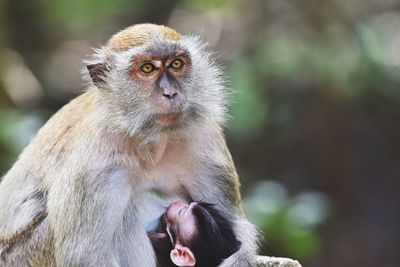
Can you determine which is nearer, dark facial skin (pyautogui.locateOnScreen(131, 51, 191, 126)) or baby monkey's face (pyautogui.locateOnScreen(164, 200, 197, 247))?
dark facial skin (pyautogui.locateOnScreen(131, 51, 191, 126))

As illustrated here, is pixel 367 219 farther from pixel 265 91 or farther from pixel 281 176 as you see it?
pixel 265 91

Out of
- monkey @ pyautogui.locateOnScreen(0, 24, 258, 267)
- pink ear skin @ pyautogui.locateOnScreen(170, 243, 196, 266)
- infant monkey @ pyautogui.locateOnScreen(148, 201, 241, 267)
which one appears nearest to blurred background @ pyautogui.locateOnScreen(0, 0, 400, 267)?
monkey @ pyautogui.locateOnScreen(0, 24, 258, 267)

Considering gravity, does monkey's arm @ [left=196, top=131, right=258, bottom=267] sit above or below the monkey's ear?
below

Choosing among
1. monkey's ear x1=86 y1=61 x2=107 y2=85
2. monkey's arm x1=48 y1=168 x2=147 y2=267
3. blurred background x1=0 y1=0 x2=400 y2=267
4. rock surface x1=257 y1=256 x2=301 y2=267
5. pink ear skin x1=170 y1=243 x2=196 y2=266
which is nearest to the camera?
monkey's arm x1=48 y1=168 x2=147 y2=267

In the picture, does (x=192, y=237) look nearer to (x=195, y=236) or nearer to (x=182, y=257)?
(x=195, y=236)

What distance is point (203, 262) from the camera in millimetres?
6176

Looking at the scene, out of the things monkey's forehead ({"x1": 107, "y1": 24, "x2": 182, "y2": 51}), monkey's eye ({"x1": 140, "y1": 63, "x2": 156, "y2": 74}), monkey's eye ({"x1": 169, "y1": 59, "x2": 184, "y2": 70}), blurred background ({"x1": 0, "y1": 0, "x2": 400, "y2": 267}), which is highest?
monkey's forehead ({"x1": 107, "y1": 24, "x2": 182, "y2": 51})

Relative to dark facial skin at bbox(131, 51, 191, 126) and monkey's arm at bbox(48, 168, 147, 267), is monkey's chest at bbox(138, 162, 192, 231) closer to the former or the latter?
monkey's arm at bbox(48, 168, 147, 267)

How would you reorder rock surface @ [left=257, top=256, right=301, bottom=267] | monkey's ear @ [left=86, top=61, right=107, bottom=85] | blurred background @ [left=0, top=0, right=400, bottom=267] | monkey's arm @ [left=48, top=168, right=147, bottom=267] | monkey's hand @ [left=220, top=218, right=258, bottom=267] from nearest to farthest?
monkey's arm @ [left=48, top=168, right=147, bottom=267]
monkey's hand @ [left=220, top=218, right=258, bottom=267]
monkey's ear @ [left=86, top=61, right=107, bottom=85]
rock surface @ [left=257, top=256, right=301, bottom=267]
blurred background @ [left=0, top=0, right=400, bottom=267]

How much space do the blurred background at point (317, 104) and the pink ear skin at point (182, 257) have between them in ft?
16.3

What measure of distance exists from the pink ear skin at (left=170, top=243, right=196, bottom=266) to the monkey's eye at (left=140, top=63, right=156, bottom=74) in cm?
120

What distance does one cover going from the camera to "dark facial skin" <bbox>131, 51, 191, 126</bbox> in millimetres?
5973

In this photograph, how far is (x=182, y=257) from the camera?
6086 mm

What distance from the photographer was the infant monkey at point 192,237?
613cm
